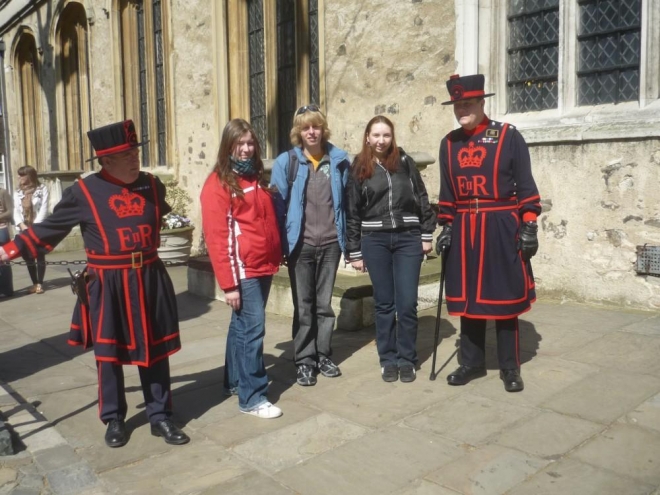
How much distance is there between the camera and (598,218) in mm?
6430

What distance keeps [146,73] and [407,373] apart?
1180 cm

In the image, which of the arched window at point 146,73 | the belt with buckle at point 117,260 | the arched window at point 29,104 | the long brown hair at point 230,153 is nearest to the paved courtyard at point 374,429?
the belt with buckle at point 117,260

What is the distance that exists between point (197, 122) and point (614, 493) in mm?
10473

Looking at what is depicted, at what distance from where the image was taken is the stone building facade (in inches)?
247

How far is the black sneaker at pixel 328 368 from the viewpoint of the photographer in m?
4.91

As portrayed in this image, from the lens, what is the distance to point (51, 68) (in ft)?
64.7

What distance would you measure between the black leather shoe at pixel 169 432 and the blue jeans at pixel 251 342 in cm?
48

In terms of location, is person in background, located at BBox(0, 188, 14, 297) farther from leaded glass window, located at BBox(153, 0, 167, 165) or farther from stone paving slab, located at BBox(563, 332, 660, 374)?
stone paving slab, located at BBox(563, 332, 660, 374)

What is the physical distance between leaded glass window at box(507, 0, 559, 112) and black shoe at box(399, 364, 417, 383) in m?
3.62

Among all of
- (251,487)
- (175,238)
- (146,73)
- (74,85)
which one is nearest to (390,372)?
(251,487)

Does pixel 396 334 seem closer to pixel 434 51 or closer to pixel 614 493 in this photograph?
pixel 614 493

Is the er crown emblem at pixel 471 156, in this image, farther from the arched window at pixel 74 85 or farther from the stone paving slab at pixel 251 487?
the arched window at pixel 74 85

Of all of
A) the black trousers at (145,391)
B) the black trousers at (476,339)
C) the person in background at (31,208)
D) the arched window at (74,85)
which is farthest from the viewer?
the arched window at (74,85)

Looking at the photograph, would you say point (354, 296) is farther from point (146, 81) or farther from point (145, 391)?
point (146, 81)
